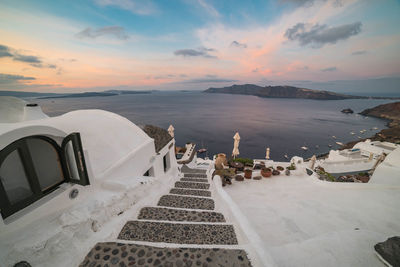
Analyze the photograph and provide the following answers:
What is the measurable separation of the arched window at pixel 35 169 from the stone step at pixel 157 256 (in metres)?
2.25

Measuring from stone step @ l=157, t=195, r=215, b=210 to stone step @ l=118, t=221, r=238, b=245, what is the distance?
1.51 metres

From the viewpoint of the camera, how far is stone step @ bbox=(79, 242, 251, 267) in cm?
335

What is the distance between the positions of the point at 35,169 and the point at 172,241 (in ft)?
13.8

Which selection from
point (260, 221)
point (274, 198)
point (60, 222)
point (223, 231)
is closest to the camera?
point (60, 222)

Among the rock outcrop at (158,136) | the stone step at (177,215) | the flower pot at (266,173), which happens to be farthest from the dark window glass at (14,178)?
the flower pot at (266,173)

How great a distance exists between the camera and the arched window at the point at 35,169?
3.54 m

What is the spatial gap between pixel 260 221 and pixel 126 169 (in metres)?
7.09

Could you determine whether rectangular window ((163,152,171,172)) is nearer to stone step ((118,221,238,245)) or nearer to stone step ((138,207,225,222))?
stone step ((138,207,225,222))

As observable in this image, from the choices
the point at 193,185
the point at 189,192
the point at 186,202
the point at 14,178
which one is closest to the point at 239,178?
the point at 193,185

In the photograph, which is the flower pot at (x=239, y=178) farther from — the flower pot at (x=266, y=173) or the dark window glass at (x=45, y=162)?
the dark window glass at (x=45, y=162)

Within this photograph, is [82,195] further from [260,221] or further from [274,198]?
[274,198]

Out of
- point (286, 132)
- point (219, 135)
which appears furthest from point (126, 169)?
point (286, 132)

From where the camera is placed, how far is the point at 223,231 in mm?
4469

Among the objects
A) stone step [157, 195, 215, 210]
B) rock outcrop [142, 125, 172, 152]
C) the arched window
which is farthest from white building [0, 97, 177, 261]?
rock outcrop [142, 125, 172, 152]
